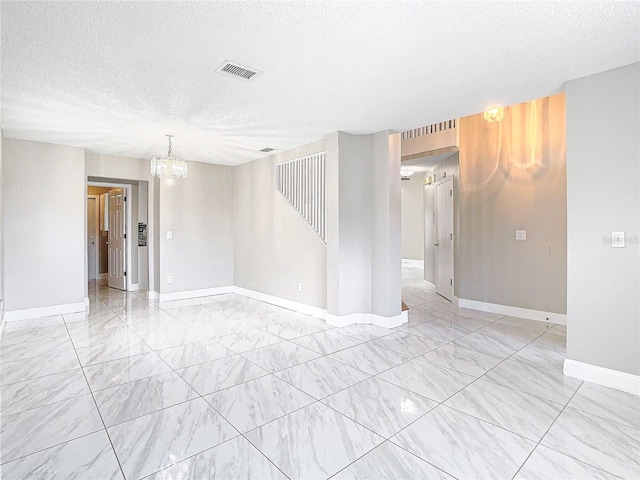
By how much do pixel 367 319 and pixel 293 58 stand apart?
335 centimetres

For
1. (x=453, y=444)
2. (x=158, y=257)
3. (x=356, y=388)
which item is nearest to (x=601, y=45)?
(x=453, y=444)

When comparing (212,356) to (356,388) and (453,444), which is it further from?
(453,444)

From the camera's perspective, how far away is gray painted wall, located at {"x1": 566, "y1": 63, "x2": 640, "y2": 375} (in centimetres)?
262

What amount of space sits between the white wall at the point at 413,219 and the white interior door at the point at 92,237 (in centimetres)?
935

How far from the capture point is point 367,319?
464 centimetres

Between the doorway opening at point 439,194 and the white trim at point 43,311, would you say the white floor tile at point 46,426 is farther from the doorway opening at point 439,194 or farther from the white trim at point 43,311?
the doorway opening at point 439,194

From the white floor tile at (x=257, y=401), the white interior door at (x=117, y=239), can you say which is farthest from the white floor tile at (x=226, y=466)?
the white interior door at (x=117, y=239)

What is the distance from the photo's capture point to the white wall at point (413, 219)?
38.3ft

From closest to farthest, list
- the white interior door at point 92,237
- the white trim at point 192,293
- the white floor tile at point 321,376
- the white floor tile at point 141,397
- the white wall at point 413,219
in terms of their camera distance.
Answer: the white floor tile at point 141,397 < the white floor tile at point 321,376 < the white trim at point 192,293 < the white interior door at point 92,237 < the white wall at point 413,219

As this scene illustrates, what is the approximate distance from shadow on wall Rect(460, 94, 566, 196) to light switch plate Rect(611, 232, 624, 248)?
207 cm

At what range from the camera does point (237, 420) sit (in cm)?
225

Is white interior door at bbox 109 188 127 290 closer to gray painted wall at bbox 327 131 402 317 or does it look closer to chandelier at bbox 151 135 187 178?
chandelier at bbox 151 135 187 178

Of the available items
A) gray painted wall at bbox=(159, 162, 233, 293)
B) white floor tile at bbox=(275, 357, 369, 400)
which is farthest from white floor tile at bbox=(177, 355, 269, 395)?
gray painted wall at bbox=(159, 162, 233, 293)

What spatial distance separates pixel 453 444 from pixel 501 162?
4.27m
